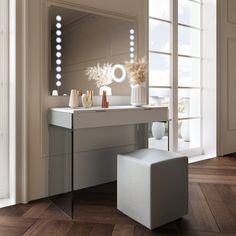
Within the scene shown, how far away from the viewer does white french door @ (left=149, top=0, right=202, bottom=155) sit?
12.8 ft

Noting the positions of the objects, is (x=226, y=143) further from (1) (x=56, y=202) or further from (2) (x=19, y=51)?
(2) (x=19, y=51)

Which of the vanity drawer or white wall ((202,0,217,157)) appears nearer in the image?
the vanity drawer

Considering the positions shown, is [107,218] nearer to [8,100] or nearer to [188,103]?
[8,100]

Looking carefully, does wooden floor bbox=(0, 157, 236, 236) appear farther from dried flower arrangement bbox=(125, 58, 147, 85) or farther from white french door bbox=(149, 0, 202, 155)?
dried flower arrangement bbox=(125, 58, 147, 85)

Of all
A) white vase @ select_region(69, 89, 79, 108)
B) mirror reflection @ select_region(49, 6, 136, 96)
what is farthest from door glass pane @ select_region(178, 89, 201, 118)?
white vase @ select_region(69, 89, 79, 108)

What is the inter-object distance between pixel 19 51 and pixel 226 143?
3453mm

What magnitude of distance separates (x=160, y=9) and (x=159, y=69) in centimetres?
82

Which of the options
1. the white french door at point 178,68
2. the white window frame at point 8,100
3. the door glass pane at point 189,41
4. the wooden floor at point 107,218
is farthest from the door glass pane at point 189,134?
the white window frame at point 8,100

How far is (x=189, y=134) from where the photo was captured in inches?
176

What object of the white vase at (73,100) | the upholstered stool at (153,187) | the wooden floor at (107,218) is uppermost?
the white vase at (73,100)

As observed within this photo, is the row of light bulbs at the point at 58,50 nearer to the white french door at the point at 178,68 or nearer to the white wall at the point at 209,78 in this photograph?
the white french door at the point at 178,68

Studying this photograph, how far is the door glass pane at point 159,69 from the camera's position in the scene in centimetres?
386

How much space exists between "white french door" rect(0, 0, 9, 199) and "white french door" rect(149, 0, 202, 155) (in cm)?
162

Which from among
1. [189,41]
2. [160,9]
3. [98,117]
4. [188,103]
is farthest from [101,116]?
[189,41]
